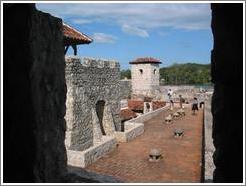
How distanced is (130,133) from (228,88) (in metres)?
11.8

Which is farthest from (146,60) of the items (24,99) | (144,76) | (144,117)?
(24,99)

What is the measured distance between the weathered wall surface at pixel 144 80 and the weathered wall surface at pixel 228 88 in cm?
3347

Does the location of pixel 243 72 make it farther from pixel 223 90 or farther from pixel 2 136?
pixel 2 136

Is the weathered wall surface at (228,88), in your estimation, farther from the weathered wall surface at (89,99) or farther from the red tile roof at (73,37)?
the red tile roof at (73,37)

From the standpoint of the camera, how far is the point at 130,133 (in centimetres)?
1498

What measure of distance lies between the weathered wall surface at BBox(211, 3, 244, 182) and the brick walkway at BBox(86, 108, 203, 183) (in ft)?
20.1


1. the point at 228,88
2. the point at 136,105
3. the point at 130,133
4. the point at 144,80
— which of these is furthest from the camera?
the point at 144,80

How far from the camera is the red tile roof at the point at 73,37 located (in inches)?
530

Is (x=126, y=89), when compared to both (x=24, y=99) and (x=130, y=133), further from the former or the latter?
(x=24, y=99)

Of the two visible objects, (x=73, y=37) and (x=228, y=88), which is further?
(x=73, y=37)

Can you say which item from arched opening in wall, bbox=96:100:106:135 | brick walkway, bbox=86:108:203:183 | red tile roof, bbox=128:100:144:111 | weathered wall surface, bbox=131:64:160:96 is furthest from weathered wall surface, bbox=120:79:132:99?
arched opening in wall, bbox=96:100:106:135

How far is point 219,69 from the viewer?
11.1 feet

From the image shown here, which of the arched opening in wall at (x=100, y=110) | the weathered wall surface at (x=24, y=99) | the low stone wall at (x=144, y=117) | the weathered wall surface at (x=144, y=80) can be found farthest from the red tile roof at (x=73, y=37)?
the weathered wall surface at (x=144, y=80)

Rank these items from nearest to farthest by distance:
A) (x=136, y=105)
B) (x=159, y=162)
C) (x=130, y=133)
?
(x=159, y=162) < (x=130, y=133) < (x=136, y=105)
